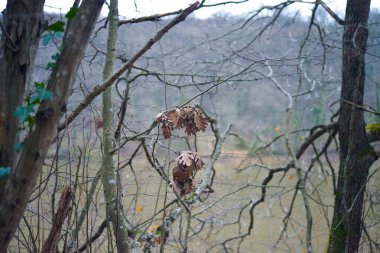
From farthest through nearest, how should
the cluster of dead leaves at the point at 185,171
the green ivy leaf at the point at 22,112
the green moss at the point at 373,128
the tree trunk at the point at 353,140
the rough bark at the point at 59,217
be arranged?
the green moss at the point at 373,128 < the tree trunk at the point at 353,140 < the cluster of dead leaves at the point at 185,171 < the rough bark at the point at 59,217 < the green ivy leaf at the point at 22,112

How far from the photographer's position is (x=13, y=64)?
5.71ft

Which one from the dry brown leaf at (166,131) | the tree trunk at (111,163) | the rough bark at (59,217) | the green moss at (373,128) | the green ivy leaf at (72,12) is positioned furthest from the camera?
the green moss at (373,128)

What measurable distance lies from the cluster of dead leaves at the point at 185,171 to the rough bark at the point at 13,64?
1333 millimetres

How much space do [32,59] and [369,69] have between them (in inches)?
398

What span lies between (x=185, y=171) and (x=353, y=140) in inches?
108

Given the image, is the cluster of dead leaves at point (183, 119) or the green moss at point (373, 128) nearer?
the cluster of dead leaves at point (183, 119)

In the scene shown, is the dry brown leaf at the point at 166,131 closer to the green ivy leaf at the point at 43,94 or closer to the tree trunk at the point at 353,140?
the green ivy leaf at the point at 43,94

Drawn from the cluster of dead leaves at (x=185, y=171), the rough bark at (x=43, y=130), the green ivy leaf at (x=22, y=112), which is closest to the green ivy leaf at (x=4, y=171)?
the rough bark at (x=43, y=130)

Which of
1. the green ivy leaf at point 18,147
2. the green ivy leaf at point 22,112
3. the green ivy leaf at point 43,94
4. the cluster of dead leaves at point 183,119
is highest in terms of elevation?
the cluster of dead leaves at point 183,119

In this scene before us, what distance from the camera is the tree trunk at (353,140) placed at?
15.4 feet

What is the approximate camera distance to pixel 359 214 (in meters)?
4.72

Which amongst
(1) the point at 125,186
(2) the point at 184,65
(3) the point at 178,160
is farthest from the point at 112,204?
(2) the point at 184,65

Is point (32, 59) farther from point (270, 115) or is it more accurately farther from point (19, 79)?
point (270, 115)

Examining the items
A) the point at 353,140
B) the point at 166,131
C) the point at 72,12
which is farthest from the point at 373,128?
the point at 72,12
